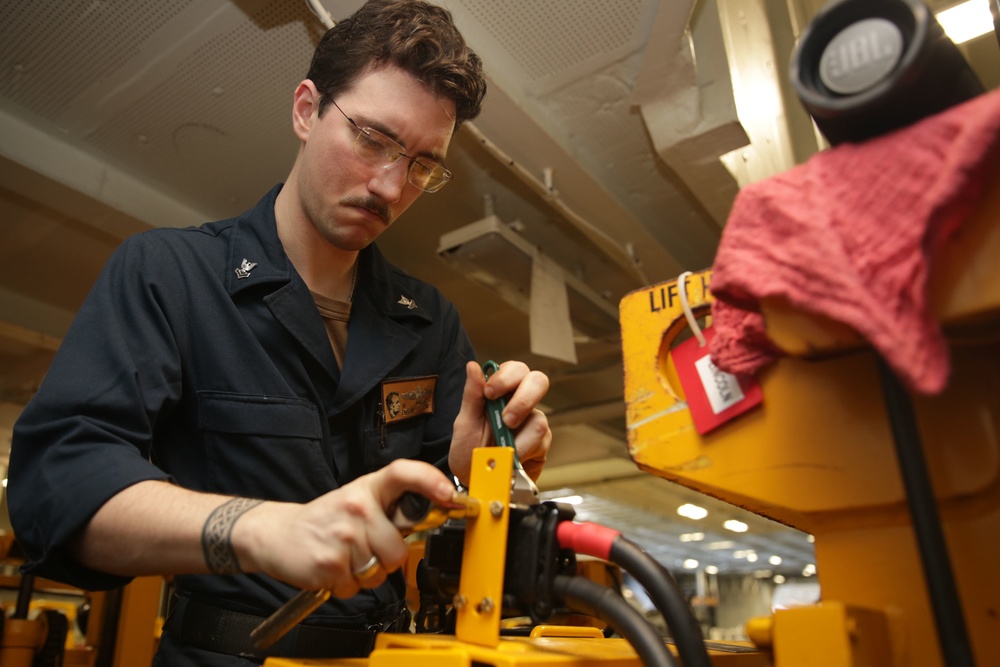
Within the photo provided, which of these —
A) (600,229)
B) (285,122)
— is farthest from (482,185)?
(285,122)

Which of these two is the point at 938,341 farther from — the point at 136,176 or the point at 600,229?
the point at 136,176

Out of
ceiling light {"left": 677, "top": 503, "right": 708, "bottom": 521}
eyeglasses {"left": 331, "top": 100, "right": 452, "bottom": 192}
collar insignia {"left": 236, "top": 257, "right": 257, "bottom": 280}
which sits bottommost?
collar insignia {"left": 236, "top": 257, "right": 257, "bottom": 280}

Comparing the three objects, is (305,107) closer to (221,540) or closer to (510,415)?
(510,415)

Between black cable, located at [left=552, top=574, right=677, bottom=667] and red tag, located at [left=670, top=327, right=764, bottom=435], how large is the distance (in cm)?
21

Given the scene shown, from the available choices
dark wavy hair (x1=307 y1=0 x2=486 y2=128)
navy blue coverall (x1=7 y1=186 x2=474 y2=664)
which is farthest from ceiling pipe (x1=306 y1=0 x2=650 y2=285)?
navy blue coverall (x1=7 y1=186 x2=474 y2=664)

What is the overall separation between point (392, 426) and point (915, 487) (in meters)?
0.94

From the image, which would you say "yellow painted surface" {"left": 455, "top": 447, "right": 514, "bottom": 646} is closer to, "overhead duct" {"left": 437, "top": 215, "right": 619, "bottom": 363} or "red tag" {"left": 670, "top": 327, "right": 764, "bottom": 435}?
"red tag" {"left": 670, "top": 327, "right": 764, "bottom": 435}

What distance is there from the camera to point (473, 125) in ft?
7.66

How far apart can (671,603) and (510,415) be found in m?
0.43

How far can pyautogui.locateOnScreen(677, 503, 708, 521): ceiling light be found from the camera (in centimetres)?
910

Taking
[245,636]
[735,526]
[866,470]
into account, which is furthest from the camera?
[735,526]

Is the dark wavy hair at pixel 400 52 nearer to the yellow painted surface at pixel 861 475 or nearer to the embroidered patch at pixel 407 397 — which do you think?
the embroidered patch at pixel 407 397

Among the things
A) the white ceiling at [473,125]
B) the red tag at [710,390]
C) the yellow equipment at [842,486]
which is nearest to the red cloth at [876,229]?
the yellow equipment at [842,486]

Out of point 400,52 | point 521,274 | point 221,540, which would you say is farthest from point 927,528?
point 521,274
